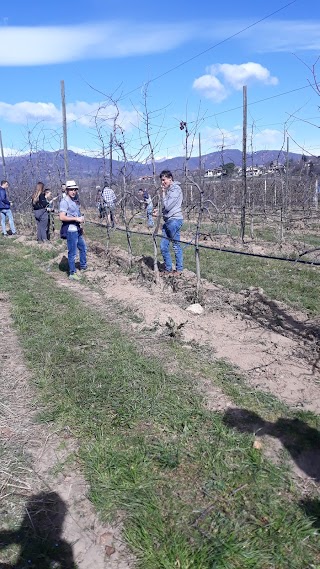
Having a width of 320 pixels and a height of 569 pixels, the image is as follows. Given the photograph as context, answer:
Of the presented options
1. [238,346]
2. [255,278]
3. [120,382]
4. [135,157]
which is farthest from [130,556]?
[135,157]

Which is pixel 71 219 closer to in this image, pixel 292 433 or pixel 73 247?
pixel 73 247

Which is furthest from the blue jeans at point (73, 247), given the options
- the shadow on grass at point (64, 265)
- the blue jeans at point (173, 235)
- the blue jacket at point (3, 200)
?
the blue jacket at point (3, 200)

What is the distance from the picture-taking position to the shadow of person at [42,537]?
2035mm

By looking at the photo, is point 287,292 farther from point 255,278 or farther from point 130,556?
point 130,556

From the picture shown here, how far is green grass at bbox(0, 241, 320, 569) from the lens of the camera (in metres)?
2.05

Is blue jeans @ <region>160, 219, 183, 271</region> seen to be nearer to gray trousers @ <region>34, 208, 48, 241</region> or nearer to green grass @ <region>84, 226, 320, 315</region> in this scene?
green grass @ <region>84, 226, 320, 315</region>

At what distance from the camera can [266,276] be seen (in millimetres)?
7496

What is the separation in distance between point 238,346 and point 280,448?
156 centimetres

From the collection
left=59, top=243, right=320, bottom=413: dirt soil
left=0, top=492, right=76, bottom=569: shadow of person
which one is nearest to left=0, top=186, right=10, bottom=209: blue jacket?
left=59, top=243, right=320, bottom=413: dirt soil

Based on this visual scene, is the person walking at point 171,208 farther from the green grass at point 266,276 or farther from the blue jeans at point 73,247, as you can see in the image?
the blue jeans at point 73,247

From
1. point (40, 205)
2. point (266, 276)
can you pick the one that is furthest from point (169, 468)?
point (40, 205)

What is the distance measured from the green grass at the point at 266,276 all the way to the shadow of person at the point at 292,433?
2.63m

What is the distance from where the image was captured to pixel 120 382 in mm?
3547

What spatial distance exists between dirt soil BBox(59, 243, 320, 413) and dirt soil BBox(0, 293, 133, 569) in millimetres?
1634
